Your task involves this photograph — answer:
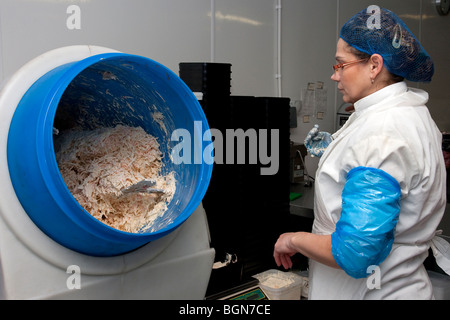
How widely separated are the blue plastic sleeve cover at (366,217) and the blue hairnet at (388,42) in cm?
40

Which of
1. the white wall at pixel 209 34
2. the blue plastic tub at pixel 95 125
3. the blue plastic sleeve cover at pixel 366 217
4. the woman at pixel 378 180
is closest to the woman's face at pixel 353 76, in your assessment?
the woman at pixel 378 180

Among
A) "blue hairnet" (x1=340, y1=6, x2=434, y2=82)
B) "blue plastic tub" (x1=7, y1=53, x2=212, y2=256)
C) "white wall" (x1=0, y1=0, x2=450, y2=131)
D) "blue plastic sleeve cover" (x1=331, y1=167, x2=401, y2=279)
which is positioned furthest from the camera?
"white wall" (x1=0, y1=0, x2=450, y2=131)

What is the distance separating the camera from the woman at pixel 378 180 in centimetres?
107

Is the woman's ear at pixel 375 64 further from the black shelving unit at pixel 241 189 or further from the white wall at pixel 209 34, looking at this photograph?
the white wall at pixel 209 34

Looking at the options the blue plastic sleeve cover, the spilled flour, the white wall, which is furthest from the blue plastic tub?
the white wall

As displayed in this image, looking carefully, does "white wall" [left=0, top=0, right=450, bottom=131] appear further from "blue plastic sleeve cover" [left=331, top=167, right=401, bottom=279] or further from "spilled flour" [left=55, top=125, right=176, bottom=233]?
"blue plastic sleeve cover" [left=331, top=167, right=401, bottom=279]

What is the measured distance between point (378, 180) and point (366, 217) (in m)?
0.10

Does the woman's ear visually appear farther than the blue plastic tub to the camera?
Yes

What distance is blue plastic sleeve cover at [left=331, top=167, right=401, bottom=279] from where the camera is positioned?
105 cm

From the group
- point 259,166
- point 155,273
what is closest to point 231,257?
point 259,166

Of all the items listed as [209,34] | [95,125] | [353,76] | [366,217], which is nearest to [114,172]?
[95,125]

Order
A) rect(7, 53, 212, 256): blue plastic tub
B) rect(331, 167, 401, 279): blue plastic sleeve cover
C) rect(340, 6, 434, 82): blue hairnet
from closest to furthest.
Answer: rect(7, 53, 212, 256): blue plastic tub → rect(331, 167, 401, 279): blue plastic sleeve cover → rect(340, 6, 434, 82): blue hairnet

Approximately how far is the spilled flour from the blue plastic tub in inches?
1.5

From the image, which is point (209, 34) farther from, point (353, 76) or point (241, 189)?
point (353, 76)
